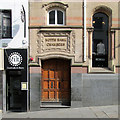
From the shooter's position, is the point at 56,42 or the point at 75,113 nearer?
the point at 75,113

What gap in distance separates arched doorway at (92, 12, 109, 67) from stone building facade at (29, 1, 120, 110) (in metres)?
0.36

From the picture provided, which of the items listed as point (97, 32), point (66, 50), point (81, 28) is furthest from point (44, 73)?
point (97, 32)

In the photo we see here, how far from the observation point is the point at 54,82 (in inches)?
372

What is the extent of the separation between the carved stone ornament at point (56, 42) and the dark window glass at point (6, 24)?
1976mm

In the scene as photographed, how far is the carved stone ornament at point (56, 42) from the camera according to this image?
364 inches

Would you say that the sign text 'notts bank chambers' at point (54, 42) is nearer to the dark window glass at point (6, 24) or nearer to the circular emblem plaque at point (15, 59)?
the circular emblem plaque at point (15, 59)

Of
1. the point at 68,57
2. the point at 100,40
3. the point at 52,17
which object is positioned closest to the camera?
the point at 68,57

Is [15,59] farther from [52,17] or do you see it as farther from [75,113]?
[75,113]

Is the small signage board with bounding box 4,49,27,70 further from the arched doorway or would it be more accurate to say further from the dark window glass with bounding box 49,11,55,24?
the arched doorway

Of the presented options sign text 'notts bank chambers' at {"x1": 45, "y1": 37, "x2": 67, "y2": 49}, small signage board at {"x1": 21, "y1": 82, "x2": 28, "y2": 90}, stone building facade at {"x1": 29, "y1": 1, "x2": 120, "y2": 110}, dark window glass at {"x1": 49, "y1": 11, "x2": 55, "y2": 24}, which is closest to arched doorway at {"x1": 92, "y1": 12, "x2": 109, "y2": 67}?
stone building facade at {"x1": 29, "y1": 1, "x2": 120, "y2": 110}

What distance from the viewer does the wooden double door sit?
9422 mm

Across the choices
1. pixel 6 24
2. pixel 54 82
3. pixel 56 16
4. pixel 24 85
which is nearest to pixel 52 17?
pixel 56 16

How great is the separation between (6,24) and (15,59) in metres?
2.34

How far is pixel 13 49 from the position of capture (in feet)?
29.8
